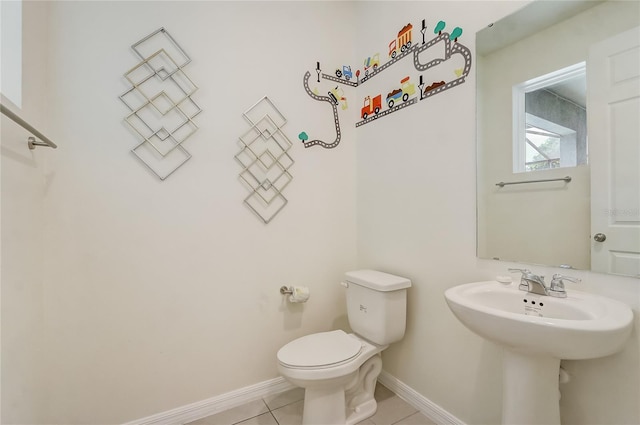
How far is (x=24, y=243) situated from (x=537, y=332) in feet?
5.81

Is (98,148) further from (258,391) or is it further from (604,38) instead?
(604,38)

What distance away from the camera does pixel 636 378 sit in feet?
2.81

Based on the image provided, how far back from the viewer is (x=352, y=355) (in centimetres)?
135

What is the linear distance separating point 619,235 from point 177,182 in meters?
1.88

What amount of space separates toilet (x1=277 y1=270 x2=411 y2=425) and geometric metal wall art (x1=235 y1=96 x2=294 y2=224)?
27.3 inches

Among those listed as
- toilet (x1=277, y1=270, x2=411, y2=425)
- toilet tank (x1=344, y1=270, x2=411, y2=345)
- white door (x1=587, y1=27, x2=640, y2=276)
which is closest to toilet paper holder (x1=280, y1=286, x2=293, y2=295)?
toilet (x1=277, y1=270, x2=411, y2=425)

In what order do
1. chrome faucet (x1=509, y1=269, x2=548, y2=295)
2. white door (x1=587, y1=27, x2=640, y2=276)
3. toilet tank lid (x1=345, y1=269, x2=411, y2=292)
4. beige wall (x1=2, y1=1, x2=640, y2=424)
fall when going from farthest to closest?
toilet tank lid (x1=345, y1=269, x2=411, y2=292) < beige wall (x1=2, y1=1, x2=640, y2=424) < chrome faucet (x1=509, y1=269, x2=548, y2=295) < white door (x1=587, y1=27, x2=640, y2=276)

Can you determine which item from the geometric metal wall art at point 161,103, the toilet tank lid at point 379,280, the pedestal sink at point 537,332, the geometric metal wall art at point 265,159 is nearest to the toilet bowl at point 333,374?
the toilet tank lid at point 379,280

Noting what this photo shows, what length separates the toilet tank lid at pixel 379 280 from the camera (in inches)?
58.0

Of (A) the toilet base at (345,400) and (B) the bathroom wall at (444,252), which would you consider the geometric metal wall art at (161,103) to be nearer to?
(B) the bathroom wall at (444,252)

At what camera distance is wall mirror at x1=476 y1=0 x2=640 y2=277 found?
0.89 m

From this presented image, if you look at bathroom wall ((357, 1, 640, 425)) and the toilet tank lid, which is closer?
bathroom wall ((357, 1, 640, 425))

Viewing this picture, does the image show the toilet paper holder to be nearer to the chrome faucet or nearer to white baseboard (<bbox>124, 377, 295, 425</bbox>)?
white baseboard (<bbox>124, 377, 295, 425</bbox>)

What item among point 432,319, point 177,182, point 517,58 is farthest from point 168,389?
point 517,58
